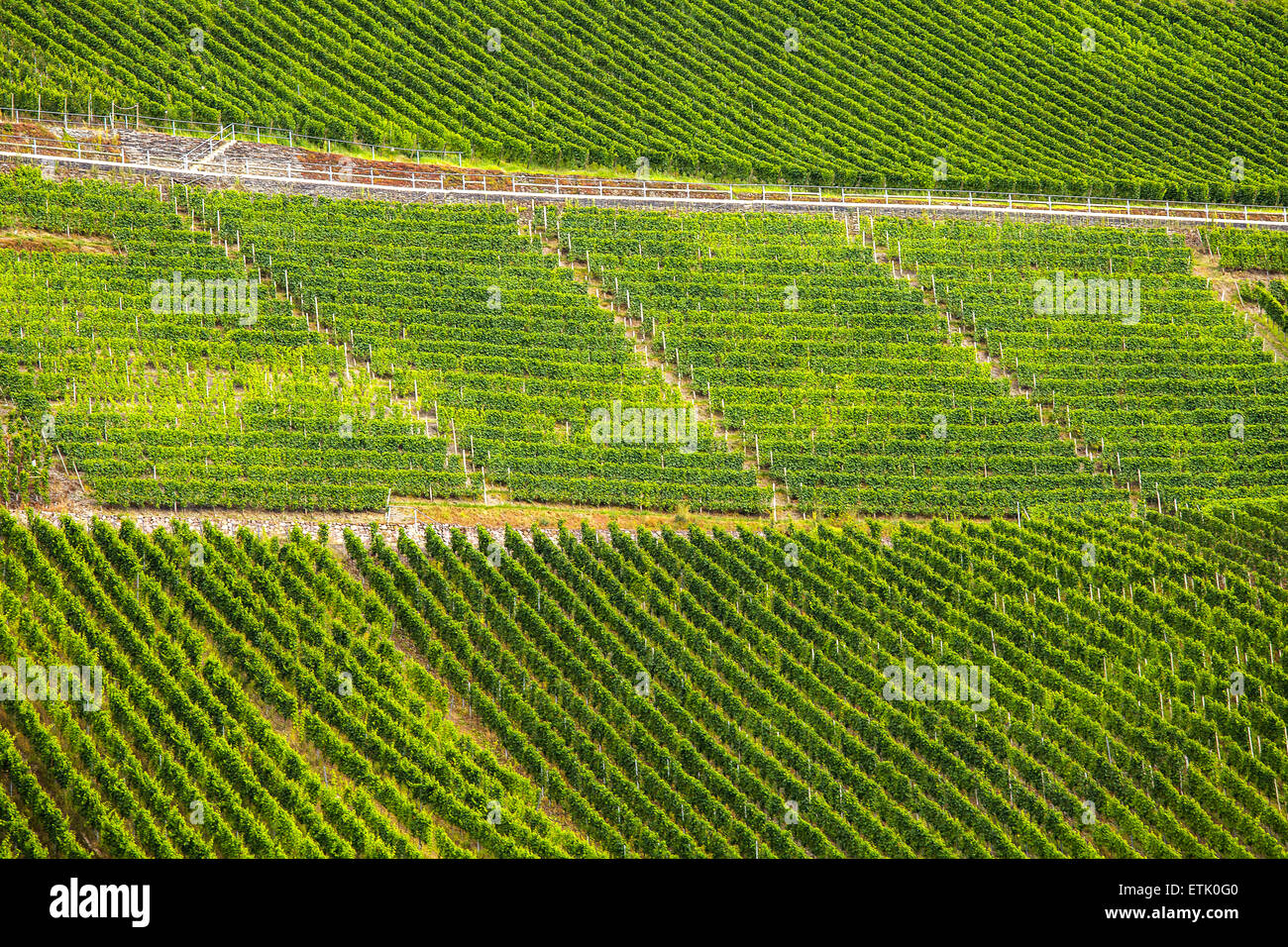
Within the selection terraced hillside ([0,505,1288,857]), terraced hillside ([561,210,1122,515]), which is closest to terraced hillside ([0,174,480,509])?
terraced hillside ([0,505,1288,857])

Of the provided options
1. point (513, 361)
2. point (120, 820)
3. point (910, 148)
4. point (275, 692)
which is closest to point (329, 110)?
point (513, 361)

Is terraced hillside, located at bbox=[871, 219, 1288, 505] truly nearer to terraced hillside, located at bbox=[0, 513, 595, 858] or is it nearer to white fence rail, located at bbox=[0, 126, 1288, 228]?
white fence rail, located at bbox=[0, 126, 1288, 228]

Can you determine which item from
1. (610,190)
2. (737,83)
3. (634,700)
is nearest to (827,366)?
(610,190)

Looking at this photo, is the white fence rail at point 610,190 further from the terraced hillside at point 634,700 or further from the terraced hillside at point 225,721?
the terraced hillside at point 225,721

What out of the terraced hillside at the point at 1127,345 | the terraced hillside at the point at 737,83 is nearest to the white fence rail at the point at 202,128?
the terraced hillside at the point at 737,83

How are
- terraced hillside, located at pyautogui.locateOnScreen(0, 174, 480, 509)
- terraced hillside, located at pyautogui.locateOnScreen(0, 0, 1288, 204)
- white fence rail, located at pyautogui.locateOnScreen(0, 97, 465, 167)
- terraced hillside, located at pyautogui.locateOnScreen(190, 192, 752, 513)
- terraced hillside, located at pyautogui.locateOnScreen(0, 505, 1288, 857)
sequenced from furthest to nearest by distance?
terraced hillside, located at pyautogui.locateOnScreen(0, 0, 1288, 204) < white fence rail, located at pyautogui.locateOnScreen(0, 97, 465, 167) < terraced hillside, located at pyautogui.locateOnScreen(190, 192, 752, 513) < terraced hillside, located at pyautogui.locateOnScreen(0, 174, 480, 509) < terraced hillside, located at pyautogui.locateOnScreen(0, 505, 1288, 857)

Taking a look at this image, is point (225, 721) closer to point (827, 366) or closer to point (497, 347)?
point (497, 347)

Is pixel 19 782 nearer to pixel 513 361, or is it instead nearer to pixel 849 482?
pixel 513 361
